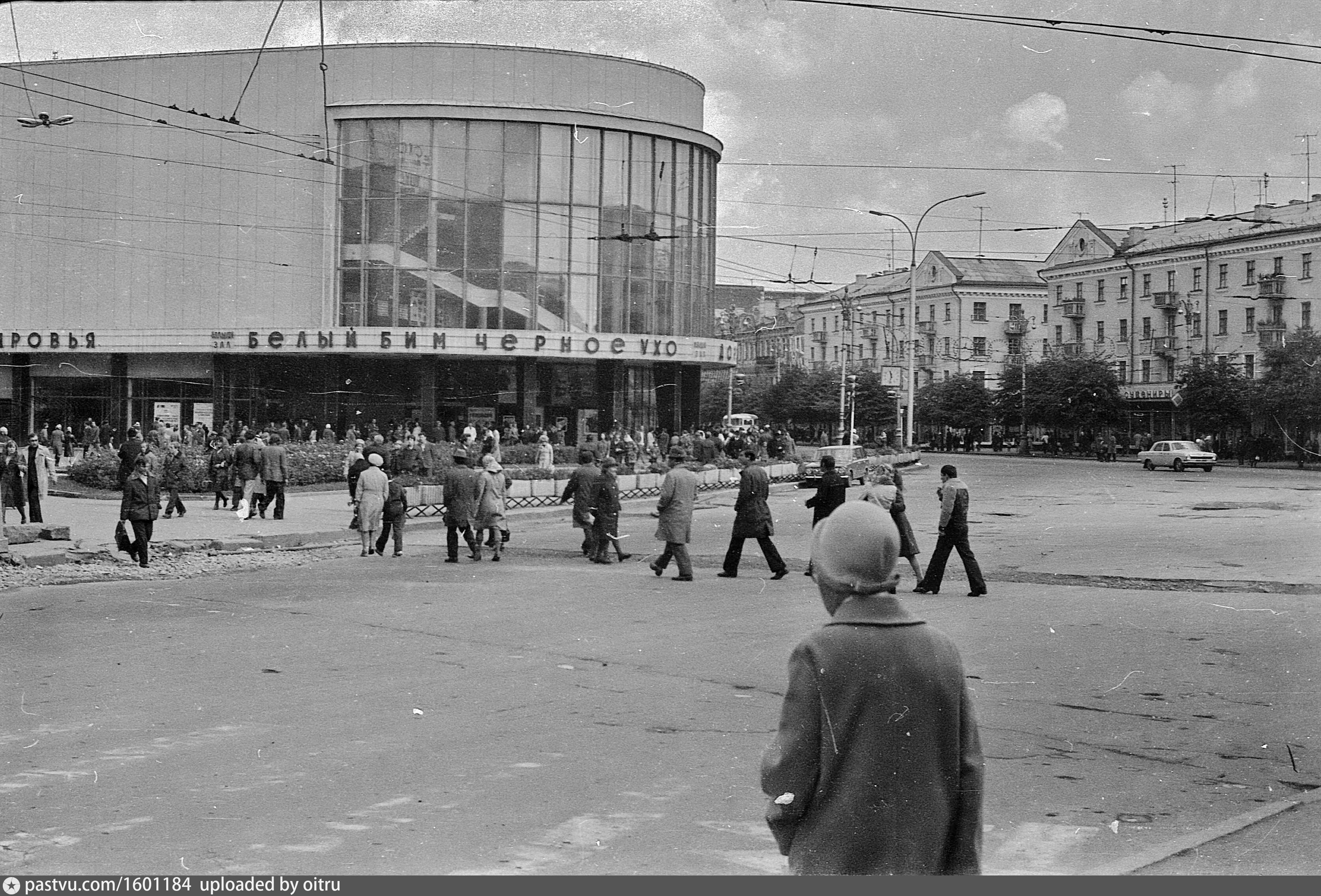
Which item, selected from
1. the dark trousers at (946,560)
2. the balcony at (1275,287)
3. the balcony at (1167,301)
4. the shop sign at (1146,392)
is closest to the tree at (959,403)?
→ the shop sign at (1146,392)

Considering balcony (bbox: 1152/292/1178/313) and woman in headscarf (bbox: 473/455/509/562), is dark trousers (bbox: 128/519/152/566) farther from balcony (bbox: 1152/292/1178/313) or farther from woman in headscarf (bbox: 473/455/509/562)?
balcony (bbox: 1152/292/1178/313)

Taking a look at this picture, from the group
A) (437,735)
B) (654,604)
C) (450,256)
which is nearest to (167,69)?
(450,256)

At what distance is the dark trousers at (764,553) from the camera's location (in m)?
16.7

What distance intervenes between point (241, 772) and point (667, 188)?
49.9 m

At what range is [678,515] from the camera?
53.6ft

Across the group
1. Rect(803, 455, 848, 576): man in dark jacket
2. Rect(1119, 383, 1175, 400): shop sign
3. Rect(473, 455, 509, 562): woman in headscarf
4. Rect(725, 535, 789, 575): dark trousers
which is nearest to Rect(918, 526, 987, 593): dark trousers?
Rect(803, 455, 848, 576): man in dark jacket

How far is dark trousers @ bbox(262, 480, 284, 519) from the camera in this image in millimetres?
24438

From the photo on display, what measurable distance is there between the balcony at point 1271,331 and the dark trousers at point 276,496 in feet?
170

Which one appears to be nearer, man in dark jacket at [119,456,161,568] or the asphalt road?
the asphalt road

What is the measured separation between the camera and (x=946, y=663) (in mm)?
3270

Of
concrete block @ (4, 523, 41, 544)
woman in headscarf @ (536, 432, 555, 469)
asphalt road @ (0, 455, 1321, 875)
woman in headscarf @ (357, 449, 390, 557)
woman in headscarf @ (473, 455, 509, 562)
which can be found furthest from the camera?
woman in headscarf @ (536, 432, 555, 469)

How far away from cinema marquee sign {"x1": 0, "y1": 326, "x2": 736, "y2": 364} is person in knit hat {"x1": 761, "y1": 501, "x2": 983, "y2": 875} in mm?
48727

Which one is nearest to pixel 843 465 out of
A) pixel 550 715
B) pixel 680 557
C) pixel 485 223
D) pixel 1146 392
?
pixel 485 223

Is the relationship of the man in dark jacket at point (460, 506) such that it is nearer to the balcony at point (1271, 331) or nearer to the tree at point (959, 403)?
the balcony at point (1271, 331)
